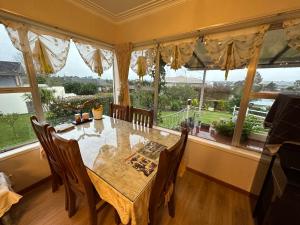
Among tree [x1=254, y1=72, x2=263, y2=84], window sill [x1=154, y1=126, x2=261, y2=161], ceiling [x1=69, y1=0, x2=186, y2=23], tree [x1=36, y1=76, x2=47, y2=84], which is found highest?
ceiling [x1=69, y1=0, x2=186, y2=23]

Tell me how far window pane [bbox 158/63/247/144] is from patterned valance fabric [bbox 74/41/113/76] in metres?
1.06

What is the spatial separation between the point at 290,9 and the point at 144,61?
1.75 m

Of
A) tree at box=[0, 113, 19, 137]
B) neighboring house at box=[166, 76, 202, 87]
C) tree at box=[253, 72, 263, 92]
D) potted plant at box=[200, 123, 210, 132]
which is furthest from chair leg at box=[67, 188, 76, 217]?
tree at box=[253, 72, 263, 92]

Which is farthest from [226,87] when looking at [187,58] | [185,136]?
[185,136]

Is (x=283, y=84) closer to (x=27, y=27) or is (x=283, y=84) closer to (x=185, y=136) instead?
(x=185, y=136)

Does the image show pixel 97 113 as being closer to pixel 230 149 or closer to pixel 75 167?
pixel 75 167

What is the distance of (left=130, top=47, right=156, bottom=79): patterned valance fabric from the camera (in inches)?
87.0

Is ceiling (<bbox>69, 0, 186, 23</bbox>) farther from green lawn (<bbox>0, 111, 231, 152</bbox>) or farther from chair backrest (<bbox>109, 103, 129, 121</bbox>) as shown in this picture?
green lawn (<bbox>0, 111, 231, 152</bbox>)

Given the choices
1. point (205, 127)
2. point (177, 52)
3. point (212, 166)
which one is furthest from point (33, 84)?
point (212, 166)

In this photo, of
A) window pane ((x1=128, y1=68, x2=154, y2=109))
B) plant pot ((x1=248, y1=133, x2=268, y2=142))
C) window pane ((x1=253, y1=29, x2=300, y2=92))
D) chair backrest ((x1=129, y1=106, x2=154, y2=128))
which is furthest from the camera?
window pane ((x1=128, y1=68, x2=154, y2=109))

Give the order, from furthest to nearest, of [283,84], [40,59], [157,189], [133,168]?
[40,59], [283,84], [133,168], [157,189]

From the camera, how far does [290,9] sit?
47.4 inches

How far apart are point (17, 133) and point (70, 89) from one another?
2.85 ft

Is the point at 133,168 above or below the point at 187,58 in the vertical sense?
below
